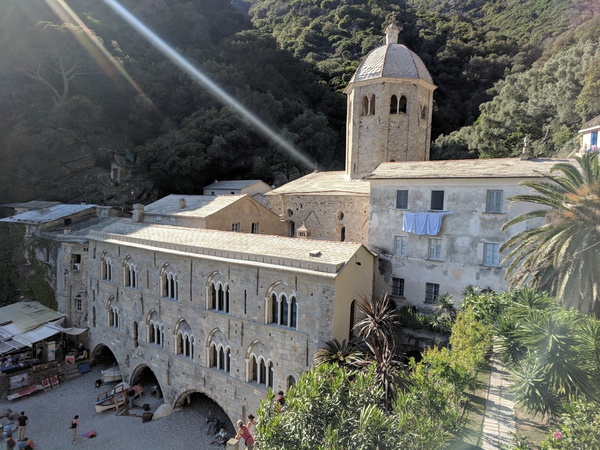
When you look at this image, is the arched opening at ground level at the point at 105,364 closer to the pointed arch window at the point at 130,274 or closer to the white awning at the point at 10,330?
the white awning at the point at 10,330

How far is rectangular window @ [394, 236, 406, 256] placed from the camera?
2159 centimetres

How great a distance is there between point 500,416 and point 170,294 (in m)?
16.4

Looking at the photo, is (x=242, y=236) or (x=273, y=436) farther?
(x=242, y=236)

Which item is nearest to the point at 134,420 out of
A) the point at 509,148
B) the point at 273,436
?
the point at 273,436

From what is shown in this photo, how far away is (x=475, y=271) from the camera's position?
19.4m

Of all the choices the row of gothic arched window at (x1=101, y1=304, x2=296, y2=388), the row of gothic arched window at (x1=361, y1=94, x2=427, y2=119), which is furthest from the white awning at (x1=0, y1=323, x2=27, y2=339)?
the row of gothic arched window at (x1=361, y1=94, x2=427, y2=119)

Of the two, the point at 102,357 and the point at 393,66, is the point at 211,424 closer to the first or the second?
the point at 102,357

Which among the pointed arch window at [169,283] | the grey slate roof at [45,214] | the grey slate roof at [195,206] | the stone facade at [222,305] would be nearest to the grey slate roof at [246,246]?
the stone facade at [222,305]

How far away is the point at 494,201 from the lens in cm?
1888

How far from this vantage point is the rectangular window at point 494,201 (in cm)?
1869

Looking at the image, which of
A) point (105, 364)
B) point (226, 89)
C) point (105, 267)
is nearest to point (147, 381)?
point (105, 364)

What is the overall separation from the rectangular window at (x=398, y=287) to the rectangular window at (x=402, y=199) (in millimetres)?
4056

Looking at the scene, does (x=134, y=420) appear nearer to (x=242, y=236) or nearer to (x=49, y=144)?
(x=242, y=236)

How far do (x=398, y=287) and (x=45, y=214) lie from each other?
29.5m
